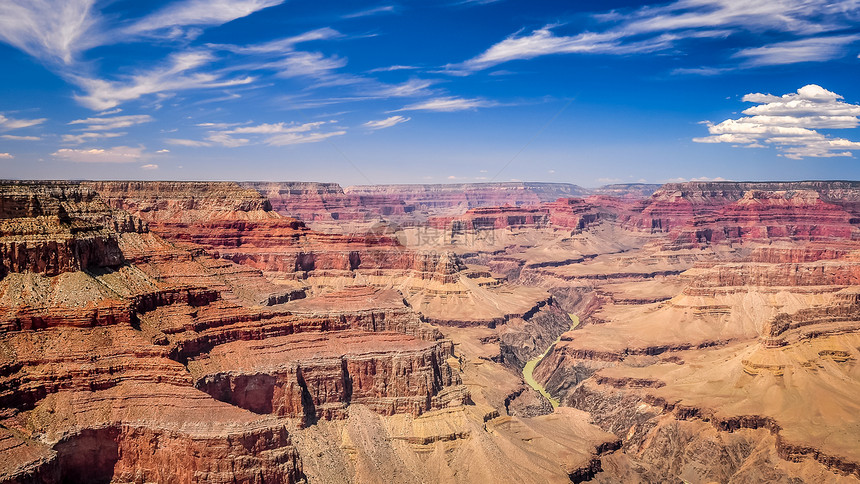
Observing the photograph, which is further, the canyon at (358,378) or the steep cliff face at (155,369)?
the canyon at (358,378)

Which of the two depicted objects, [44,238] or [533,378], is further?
[533,378]

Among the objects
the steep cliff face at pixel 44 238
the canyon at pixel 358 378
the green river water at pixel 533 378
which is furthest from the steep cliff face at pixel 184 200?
the steep cliff face at pixel 44 238

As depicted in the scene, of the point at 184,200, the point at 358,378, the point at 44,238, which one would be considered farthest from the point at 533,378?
the point at 184,200

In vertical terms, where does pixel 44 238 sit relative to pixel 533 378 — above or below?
above

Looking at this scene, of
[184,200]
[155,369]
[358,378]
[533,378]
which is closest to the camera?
[155,369]

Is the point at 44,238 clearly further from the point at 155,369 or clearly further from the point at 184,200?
the point at 184,200

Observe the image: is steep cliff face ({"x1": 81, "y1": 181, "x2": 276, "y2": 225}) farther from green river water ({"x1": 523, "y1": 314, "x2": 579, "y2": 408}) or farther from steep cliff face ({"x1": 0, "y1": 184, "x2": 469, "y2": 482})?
steep cliff face ({"x1": 0, "y1": 184, "x2": 469, "y2": 482})

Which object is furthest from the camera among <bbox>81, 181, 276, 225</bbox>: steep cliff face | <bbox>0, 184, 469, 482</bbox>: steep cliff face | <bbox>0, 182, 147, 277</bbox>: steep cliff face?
<bbox>81, 181, 276, 225</bbox>: steep cliff face

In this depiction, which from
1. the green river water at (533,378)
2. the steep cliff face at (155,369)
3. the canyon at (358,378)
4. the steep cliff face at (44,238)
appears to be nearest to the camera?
the steep cliff face at (155,369)

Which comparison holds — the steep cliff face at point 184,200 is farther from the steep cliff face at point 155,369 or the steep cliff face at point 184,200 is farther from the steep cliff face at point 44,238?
the steep cliff face at point 44,238

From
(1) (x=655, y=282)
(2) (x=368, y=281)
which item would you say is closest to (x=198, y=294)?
(2) (x=368, y=281)

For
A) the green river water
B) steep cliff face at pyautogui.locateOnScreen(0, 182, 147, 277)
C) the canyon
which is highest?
steep cliff face at pyautogui.locateOnScreen(0, 182, 147, 277)

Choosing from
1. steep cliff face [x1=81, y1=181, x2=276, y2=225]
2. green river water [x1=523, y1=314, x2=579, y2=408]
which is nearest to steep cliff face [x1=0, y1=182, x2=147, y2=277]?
green river water [x1=523, y1=314, x2=579, y2=408]
